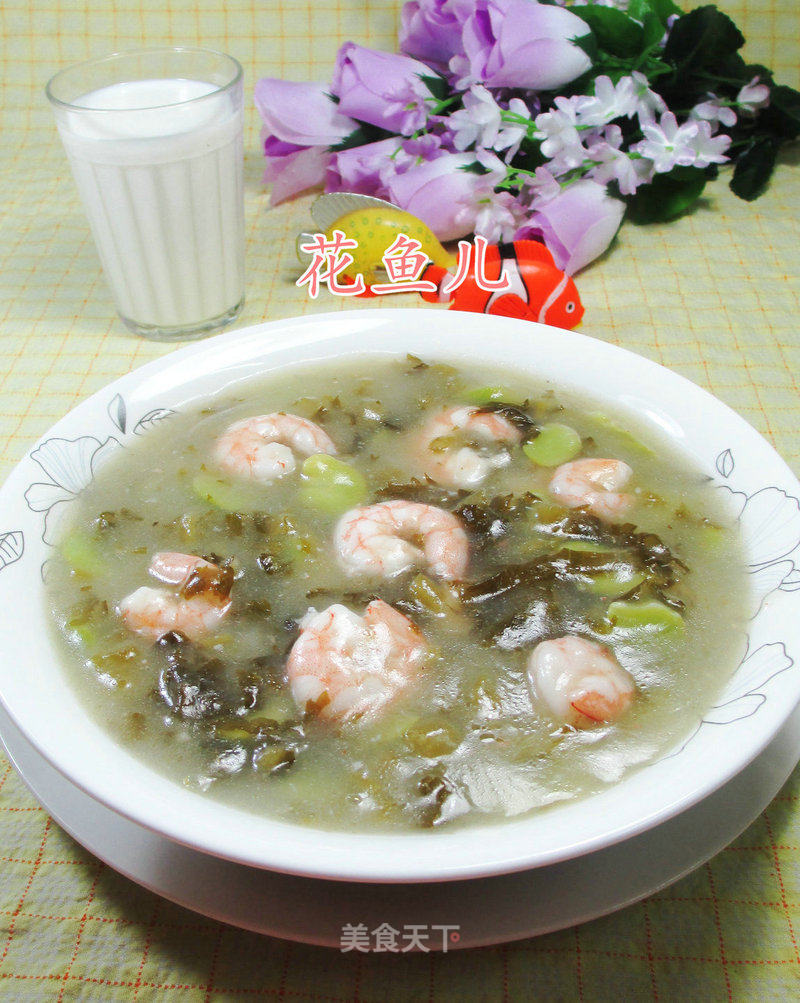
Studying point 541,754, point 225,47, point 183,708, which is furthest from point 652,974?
point 225,47

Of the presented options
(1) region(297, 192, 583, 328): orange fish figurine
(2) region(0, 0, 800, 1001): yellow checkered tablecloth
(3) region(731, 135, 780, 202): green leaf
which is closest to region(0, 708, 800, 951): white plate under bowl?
(2) region(0, 0, 800, 1001): yellow checkered tablecloth

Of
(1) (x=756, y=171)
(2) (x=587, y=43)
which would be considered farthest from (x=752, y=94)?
(2) (x=587, y=43)

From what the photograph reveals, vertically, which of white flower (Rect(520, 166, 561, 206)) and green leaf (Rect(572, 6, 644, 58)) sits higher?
green leaf (Rect(572, 6, 644, 58))

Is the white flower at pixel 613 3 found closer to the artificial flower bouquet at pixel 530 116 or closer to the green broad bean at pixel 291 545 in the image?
the artificial flower bouquet at pixel 530 116

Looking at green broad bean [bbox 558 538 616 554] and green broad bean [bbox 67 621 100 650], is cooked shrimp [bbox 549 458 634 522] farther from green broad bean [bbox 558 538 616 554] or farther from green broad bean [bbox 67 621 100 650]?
green broad bean [bbox 67 621 100 650]

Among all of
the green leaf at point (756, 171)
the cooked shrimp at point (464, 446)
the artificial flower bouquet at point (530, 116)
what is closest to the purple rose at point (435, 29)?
the artificial flower bouquet at point (530, 116)
